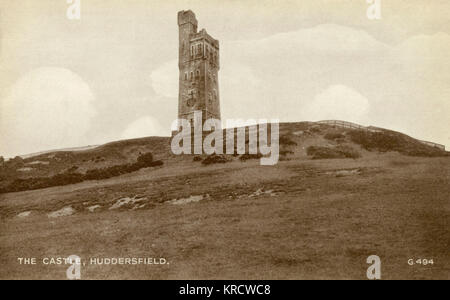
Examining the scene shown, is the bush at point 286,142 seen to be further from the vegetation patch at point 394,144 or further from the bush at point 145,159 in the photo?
the bush at point 145,159

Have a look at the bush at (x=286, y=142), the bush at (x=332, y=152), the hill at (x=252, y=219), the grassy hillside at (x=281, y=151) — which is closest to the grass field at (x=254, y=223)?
the hill at (x=252, y=219)

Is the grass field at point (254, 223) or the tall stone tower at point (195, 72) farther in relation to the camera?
the tall stone tower at point (195, 72)

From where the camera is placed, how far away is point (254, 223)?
23156 mm

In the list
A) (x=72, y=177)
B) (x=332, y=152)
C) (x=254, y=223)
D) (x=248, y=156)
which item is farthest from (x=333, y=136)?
(x=72, y=177)

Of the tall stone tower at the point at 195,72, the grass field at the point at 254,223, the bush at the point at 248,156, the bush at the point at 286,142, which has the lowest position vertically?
the grass field at the point at 254,223

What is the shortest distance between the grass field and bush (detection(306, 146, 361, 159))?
97.1 inches

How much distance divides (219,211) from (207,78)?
33098 millimetres

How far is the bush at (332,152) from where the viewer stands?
35603mm

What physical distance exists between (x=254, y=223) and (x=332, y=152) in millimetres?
16377

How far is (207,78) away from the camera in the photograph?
5562 centimetres

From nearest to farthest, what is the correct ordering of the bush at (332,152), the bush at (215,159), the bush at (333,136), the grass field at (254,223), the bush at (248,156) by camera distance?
1. the grass field at (254,223)
2. the bush at (332,152)
3. the bush at (248,156)
4. the bush at (215,159)
5. the bush at (333,136)

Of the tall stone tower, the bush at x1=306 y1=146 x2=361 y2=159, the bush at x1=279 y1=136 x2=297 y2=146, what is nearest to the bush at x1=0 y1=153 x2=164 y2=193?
the bush at x1=279 y1=136 x2=297 y2=146

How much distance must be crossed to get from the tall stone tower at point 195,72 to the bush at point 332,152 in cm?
1968
